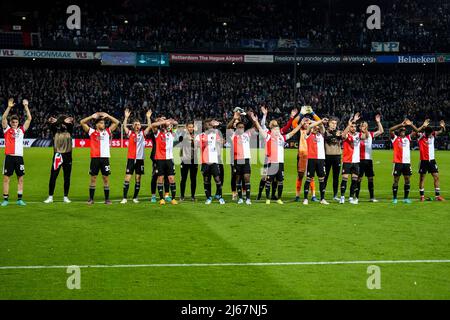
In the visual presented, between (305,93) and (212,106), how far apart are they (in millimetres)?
9796

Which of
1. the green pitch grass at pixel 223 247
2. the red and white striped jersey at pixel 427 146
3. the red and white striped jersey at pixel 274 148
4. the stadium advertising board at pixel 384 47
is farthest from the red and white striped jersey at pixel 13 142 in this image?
the stadium advertising board at pixel 384 47

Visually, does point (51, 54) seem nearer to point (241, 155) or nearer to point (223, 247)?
point (241, 155)

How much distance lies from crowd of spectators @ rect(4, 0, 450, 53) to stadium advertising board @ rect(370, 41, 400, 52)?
0.74m

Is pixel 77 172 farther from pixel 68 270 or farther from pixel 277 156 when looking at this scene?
pixel 68 270

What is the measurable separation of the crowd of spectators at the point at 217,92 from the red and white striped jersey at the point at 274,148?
38267 mm

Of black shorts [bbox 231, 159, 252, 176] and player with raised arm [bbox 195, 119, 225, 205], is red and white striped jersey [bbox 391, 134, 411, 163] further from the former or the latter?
player with raised arm [bbox 195, 119, 225, 205]

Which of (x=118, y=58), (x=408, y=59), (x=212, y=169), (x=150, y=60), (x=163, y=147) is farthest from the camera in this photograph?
(x=408, y=59)

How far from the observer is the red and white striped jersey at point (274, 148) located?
18.6 meters

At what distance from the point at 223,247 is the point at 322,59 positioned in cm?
5249

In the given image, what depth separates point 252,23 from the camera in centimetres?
6769

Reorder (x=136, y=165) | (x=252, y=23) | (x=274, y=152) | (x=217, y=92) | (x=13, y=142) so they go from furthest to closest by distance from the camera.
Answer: (x=252, y=23) → (x=217, y=92) → (x=136, y=165) → (x=274, y=152) → (x=13, y=142)

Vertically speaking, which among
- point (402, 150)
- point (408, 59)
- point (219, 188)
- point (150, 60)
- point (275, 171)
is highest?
point (408, 59)

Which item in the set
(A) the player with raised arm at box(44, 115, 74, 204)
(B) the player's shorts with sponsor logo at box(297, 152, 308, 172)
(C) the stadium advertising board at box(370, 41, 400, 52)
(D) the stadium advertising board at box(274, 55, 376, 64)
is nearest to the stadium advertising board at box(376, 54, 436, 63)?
(C) the stadium advertising board at box(370, 41, 400, 52)

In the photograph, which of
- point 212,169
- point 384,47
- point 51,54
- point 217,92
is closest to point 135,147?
point 212,169
